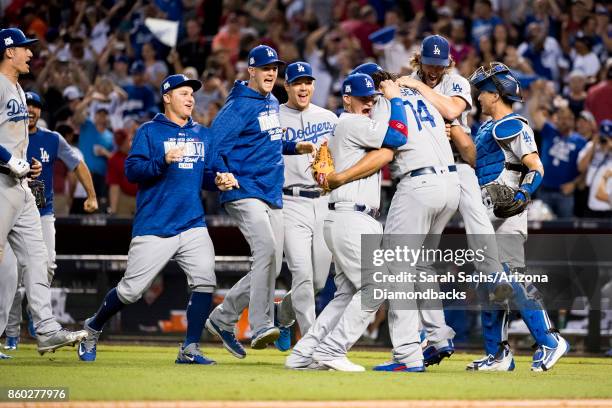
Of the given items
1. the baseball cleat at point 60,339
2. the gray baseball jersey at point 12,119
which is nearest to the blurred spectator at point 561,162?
the baseball cleat at point 60,339

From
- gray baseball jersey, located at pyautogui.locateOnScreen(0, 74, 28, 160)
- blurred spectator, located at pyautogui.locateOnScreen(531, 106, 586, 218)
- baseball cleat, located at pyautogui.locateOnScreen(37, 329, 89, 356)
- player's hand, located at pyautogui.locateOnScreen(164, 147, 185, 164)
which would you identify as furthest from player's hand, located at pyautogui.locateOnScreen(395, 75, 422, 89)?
blurred spectator, located at pyautogui.locateOnScreen(531, 106, 586, 218)

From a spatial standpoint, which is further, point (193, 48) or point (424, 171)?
point (193, 48)

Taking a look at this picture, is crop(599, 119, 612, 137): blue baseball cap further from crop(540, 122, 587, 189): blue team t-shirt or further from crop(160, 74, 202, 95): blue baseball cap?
crop(160, 74, 202, 95): blue baseball cap

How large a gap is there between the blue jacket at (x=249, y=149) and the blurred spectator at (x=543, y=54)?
870 cm

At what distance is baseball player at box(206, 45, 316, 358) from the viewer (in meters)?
9.68

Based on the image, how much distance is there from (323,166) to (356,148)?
11.3 inches

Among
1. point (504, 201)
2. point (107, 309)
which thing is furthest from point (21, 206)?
point (504, 201)

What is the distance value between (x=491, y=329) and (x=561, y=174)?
19.6 ft

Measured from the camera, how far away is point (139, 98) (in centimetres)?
1766

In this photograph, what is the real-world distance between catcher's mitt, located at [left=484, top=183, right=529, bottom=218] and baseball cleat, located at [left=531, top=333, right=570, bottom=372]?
3.56 feet

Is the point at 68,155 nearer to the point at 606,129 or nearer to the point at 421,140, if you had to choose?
the point at 421,140

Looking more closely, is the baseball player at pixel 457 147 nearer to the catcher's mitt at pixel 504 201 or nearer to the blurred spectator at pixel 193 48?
the catcher's mitt at pixel 504 201

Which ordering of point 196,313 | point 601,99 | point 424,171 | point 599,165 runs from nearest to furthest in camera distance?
point 424,171, point 196,313, point 599,165, point 601,99

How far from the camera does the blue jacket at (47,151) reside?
11.1m
